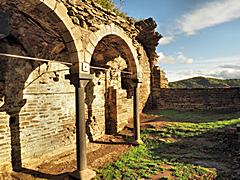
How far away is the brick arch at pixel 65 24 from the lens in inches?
182

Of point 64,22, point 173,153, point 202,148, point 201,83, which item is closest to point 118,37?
point 64,22

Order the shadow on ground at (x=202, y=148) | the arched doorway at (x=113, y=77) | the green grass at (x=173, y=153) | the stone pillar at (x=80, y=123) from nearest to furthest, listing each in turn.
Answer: the stone pillar at (x=80, y=123), the green grass at (x=173, y=153), the shadow on ground at (x=202, y=148), the arched doorway at (x=113, y=77)

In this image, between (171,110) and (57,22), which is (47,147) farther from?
(171,110)

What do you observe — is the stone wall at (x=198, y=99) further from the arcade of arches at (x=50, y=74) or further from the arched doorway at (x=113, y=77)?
the arcade of arches at (x=50, y=74)

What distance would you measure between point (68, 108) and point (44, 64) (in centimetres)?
198

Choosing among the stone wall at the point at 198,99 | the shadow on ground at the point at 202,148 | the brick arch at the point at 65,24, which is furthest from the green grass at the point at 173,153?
the brick arch at the point at 65,24

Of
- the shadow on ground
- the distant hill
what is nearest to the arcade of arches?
the shadow on ground

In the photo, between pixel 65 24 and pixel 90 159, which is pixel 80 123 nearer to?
pixel 90 159

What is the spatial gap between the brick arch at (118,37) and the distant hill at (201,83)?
17.4m

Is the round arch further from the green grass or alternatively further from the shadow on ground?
the shadow on ground

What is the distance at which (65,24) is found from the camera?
17.1 ft

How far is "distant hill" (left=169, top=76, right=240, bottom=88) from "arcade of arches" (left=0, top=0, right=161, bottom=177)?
19233mm

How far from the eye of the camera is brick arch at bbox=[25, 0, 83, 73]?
4626 millimetres

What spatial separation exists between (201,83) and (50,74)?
943 inches
